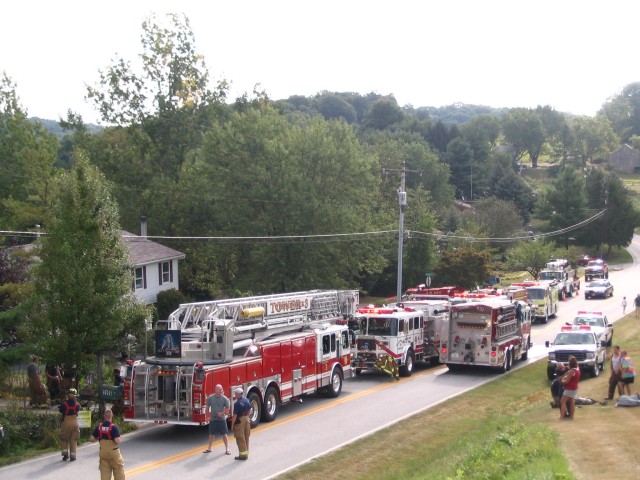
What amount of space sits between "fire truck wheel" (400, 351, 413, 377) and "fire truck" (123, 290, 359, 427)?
365 cm

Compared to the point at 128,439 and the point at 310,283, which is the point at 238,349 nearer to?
the point at 128,439

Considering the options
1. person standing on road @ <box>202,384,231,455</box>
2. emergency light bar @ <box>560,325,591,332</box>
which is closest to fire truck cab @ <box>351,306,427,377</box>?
emergency light bar @ <box>560,325,591,332</box>

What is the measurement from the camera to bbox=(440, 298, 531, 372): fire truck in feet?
102

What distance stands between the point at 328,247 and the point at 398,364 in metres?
19.0

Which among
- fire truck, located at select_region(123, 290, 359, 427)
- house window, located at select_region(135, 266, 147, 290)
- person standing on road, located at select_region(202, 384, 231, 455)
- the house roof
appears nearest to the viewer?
person standing on road, located at select_region(202, 384, 231, 455)

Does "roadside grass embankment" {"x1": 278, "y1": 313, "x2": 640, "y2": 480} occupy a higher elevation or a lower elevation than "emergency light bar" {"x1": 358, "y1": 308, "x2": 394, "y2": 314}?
lower

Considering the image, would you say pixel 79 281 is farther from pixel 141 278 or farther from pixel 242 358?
pixel 141 278

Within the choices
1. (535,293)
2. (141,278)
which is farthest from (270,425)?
(535,293)

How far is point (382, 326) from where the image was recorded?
30.6 m

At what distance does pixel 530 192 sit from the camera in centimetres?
11912

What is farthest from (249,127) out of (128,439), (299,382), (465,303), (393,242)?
(128,439)

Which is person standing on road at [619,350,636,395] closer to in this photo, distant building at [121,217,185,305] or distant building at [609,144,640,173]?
distant building at [121,217,185,305]

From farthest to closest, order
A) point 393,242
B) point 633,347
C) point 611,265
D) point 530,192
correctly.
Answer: point 530,192, point 611,265, point 393,242, point 633,347

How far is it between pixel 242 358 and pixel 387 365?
982 centimetres
